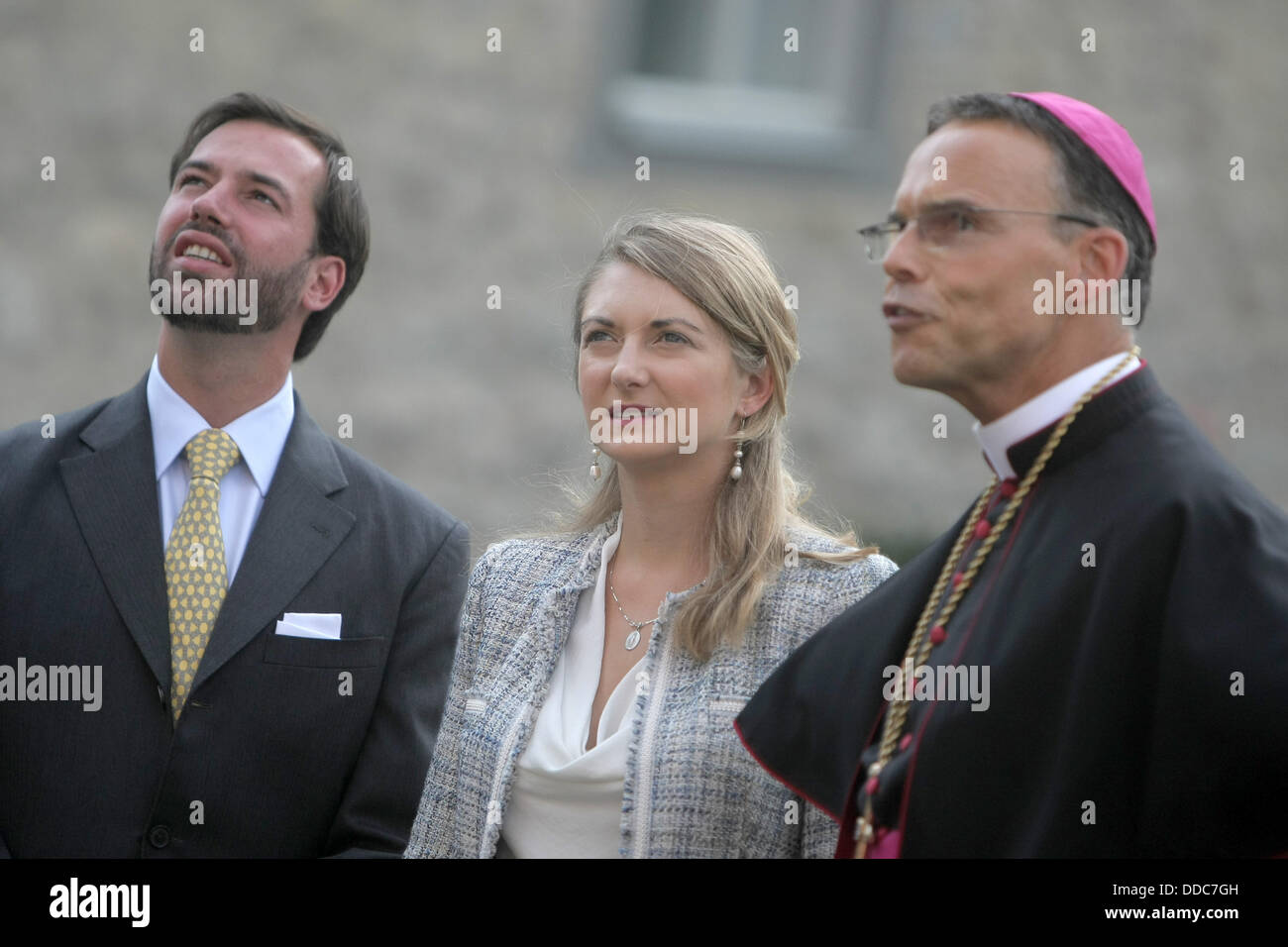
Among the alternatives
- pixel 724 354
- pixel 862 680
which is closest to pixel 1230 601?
pixel 862 680

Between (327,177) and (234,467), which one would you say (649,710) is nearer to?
(234,467)

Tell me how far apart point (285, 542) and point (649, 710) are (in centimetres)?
94

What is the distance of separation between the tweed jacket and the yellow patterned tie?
548 mm

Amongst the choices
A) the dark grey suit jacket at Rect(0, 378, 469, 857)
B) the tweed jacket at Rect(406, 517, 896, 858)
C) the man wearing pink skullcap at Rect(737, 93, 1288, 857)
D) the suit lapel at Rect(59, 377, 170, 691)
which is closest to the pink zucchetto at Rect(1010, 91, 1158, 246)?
the man wearing pink skullcap at Rect(737, 93, 1288, 857)

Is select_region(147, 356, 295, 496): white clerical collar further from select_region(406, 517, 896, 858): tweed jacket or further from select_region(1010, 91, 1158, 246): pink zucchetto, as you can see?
select_region(1010, 91, 1158, 246): pink zucchetto

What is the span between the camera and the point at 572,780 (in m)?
3.15

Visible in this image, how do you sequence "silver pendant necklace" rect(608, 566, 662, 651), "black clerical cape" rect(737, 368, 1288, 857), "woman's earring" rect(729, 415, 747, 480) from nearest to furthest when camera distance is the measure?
"black clerical cape" rect(737, 368, 1288, 857)
"silver pendant necklace" rect(608, 566, 662, 651)
"woman's earring" rect(729, 415, 747, 480)

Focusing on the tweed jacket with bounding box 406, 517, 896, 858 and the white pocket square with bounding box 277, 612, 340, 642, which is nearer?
the tweed jacket with bounding box 406, 517, 896, 858

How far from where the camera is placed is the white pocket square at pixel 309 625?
340cm

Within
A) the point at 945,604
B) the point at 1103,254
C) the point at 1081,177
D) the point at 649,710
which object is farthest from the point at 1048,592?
the point at 649,710

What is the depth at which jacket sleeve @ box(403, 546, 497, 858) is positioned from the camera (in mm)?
3252

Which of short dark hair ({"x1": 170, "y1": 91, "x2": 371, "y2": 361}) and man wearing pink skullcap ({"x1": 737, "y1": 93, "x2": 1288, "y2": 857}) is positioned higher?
short dark hair ({"x1": 170, "y1": 91, "x2": 371, "y2": 361})
